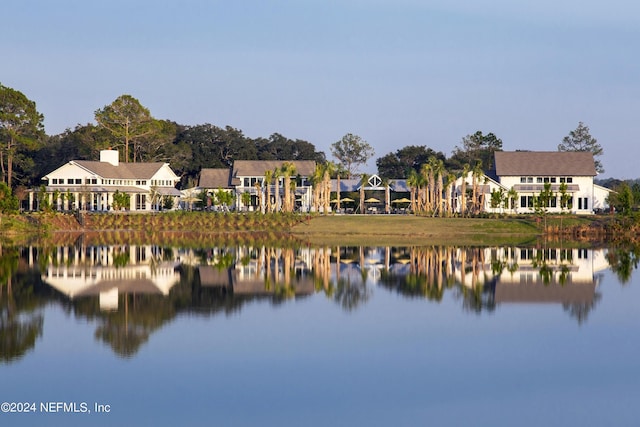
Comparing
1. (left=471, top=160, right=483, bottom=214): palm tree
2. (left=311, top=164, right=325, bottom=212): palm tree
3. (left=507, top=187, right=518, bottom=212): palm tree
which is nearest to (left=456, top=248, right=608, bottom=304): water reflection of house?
(left=471, top=160, right=483, bottom=214): palm tree

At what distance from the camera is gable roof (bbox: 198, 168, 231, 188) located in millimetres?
85625

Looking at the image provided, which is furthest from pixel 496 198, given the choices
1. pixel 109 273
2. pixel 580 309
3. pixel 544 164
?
pixel 580 309

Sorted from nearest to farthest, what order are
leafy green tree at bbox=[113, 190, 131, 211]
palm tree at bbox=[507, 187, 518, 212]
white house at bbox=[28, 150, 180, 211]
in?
leafy green tree at bbox=[113, 190, 131, 211]
palm tree at bbox=[507, 187, 518, 212]
white house at bbox=[28, 150, 180, 211]

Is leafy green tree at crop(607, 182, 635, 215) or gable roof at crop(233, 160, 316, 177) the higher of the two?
gable roof at crop(233, 160, 316, 177)

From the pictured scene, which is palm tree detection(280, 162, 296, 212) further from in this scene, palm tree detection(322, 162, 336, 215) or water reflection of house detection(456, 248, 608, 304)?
water reflection of house detection(456, 248, 608, 304)

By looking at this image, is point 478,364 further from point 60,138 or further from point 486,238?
point 60,138

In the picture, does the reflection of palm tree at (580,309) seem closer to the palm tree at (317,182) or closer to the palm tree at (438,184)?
the palm tree at (438,184)

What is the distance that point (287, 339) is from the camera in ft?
71.9

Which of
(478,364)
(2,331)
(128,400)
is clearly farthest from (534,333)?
(2,331)

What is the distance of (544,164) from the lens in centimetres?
7925

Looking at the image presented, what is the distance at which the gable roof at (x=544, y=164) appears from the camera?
256 feet

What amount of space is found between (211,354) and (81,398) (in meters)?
4.16

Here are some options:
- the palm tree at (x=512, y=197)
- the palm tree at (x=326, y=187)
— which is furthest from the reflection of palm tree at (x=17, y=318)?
the palm tree at (x=512, y=197)

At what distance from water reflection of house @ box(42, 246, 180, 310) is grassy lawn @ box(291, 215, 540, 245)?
669 inches
